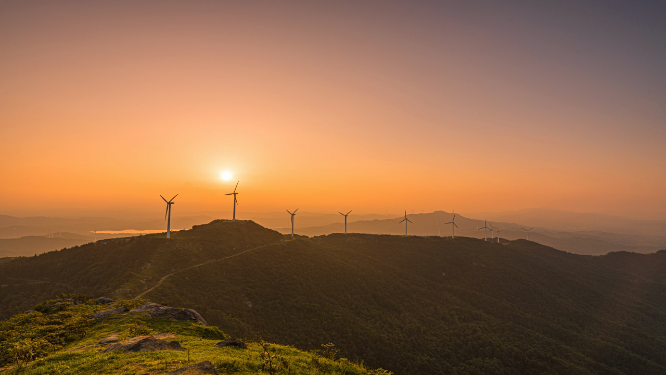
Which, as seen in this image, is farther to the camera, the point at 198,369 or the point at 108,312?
the point at 108,312

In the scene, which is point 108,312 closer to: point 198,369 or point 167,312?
point 167,312

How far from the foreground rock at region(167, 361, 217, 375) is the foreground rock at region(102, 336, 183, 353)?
7.31 meters

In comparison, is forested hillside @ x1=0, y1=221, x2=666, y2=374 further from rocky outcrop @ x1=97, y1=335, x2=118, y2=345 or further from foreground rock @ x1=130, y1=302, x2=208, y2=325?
rocky outcrop @ x1=97, y1=335, x2=118, y2=345

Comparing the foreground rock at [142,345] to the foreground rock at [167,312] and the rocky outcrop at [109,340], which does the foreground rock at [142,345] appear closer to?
the rocky outcrop at [109,340]

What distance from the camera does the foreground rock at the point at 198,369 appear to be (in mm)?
16172

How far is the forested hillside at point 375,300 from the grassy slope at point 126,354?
30.9 metres

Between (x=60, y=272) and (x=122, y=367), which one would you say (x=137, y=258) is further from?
(x=122, y=367)

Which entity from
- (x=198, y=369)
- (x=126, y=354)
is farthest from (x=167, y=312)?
(x=198, y=369)

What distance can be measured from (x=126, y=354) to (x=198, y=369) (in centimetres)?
787

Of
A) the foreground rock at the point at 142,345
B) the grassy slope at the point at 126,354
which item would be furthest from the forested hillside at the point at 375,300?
the foreground rock at the point at 142,345

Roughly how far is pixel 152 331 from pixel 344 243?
139182mm

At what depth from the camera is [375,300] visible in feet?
307

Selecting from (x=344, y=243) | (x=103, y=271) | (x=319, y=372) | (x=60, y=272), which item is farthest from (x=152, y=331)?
(x=344, y=243)

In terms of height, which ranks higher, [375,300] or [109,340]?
[109,340]
